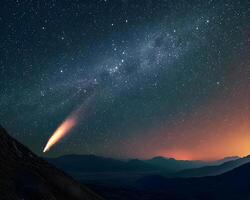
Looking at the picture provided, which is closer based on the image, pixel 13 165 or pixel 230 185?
pixel 13 165

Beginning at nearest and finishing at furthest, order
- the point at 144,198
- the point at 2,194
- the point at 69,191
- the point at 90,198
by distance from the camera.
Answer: the point at 2,194 < the point at 69,191 < the point at 90,198 < the point at 144,198

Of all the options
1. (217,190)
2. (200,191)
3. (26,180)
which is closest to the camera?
(26,180)

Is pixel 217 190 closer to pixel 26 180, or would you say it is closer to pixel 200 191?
pixel 200 191

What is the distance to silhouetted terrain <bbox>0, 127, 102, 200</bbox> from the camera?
119ft

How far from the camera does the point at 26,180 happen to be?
39875mm

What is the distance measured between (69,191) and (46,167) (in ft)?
26.1

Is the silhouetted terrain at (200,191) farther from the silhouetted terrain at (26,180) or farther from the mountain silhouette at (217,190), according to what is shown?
the silhouetted terrain at (26,180)

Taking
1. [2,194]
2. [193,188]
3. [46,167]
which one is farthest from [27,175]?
[193,188]

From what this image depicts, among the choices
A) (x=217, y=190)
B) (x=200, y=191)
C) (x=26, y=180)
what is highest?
(x=26, y=180)

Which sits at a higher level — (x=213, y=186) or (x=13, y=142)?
(x=13, y=142)

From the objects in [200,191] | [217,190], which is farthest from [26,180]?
[217,190]

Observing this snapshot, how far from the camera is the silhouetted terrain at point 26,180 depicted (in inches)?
1428

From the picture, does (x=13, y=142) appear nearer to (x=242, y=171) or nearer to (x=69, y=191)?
(x=69, y=191)

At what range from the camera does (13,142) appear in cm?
5456
